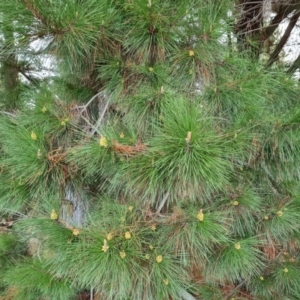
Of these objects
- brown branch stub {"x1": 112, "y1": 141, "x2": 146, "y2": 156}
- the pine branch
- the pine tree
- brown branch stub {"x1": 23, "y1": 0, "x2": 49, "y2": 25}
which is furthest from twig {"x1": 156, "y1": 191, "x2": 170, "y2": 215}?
the pine branch

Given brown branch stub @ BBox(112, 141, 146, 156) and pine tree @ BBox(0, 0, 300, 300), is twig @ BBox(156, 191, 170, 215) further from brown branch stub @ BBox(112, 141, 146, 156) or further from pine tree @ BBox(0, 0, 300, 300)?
brown branch stub @ BBox(112, 141, 146, 156)

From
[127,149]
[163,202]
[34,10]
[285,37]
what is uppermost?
[285,37]

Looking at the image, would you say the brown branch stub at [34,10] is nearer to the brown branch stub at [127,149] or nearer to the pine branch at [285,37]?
the brown branch stub at [127,149]

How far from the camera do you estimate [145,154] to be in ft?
3.42

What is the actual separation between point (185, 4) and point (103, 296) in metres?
1.26

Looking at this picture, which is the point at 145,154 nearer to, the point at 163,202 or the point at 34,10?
the point at 163,202

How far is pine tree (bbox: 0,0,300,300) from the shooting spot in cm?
104

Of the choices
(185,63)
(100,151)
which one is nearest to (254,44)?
(185,63)

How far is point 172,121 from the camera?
0.93m

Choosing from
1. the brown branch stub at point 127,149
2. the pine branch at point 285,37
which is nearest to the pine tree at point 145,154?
the brown branch stub at point 127,149

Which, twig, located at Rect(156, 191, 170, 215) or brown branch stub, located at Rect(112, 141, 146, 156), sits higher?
brown branch stub, located at Rect(112, 141, 146, 156)

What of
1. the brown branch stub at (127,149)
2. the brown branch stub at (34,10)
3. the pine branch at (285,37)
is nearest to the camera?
the brown branch stub at (34,10)

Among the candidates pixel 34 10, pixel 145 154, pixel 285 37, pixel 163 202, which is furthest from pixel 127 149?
pixel 285 37

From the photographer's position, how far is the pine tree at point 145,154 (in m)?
1.04
